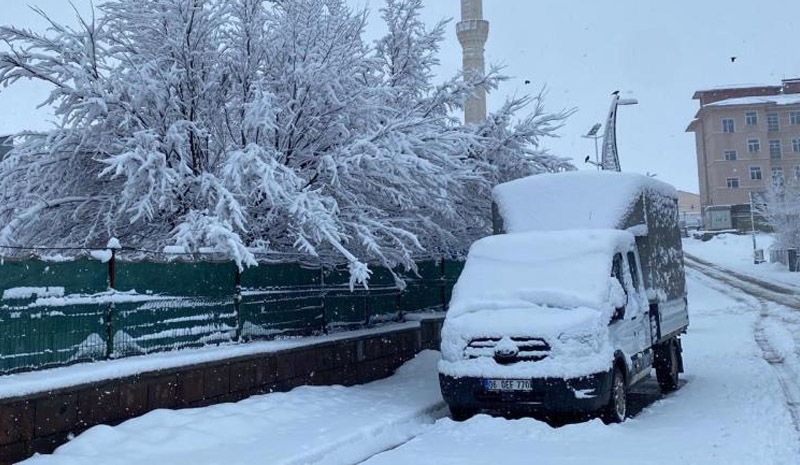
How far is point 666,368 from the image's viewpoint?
412 inches

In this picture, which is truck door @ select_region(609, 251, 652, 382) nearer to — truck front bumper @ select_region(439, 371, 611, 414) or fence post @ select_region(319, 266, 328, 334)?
truck front bumper @ select_region(439, 371, 611, 414)

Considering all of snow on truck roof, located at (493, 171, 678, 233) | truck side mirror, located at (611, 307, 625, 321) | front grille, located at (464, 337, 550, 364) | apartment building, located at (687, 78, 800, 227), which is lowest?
front grille, located at (464, 337, 550, 364)

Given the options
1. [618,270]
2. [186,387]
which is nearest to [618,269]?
[618,270]

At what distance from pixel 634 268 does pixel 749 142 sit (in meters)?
83.0

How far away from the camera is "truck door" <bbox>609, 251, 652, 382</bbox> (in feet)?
27.6

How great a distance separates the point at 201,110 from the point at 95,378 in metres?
5.64

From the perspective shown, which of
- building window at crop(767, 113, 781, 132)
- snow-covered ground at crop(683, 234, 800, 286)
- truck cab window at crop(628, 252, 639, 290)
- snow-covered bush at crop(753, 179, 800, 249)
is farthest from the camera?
building window at crop(767, 113, 781, 132)

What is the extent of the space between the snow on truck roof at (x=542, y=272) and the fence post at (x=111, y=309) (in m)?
3.80

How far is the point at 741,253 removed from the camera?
6425 cm

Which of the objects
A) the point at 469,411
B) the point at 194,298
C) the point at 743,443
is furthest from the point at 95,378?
the point at 743,443

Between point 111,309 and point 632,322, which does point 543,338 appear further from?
point 111,309

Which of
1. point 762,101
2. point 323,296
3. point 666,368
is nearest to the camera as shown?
point 666,368

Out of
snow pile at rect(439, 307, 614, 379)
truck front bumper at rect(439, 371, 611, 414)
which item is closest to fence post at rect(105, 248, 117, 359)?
snow pile at rect(439, 307, 614, 379)

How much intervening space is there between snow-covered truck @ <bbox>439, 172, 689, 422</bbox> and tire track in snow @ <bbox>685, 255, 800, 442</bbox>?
66.1 inches
